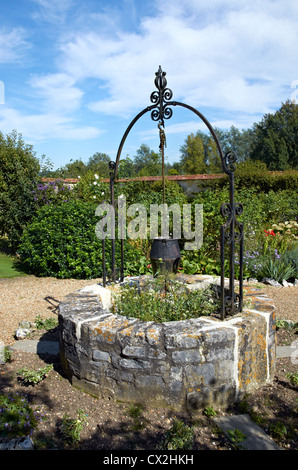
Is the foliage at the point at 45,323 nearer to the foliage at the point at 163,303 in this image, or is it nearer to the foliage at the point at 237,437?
the foliage at the point at 163,303

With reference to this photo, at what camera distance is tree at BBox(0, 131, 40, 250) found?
899 centimetres

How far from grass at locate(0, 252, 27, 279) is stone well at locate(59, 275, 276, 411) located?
4.71 meters

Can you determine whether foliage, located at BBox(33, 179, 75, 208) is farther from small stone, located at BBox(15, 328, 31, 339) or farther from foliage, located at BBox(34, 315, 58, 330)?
small stone, located at BBox(15, 328, 31, 339)

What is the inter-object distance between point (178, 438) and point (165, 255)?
1919mm

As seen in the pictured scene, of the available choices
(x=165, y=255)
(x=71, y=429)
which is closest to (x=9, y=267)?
(x=165, y=255)

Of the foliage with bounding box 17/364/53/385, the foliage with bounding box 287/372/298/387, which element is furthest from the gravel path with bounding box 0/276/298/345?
the foliage with bounding box 287/372/298/387

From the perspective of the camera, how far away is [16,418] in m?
2.16

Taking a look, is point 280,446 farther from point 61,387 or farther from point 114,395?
point 61,387

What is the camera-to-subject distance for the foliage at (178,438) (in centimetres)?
205

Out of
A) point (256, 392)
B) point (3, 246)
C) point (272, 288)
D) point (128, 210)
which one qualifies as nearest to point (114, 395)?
point (256, 392)

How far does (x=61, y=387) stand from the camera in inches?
112

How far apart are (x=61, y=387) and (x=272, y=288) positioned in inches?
163

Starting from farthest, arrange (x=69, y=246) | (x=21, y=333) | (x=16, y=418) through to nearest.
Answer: (x=69, y=246)
(x=21, y=333)
(x=16, y=418)

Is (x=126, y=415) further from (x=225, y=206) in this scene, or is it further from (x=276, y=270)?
(x=276, y=270)
